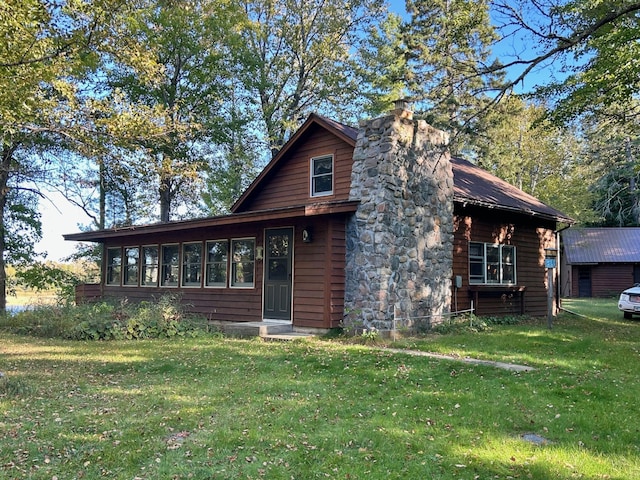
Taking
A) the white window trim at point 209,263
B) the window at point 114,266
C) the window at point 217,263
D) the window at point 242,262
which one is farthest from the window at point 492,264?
the window at point 114,266

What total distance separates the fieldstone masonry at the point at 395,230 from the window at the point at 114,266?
10091mm

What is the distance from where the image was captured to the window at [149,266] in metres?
16.1

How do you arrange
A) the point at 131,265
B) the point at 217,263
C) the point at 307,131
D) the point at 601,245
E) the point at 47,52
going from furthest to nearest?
the point at 601,245 < the point at 131,265 < the point at 217,263 < the point at 307,131 < the point at 47,52

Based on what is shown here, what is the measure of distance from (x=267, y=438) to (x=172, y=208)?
22.6 metres

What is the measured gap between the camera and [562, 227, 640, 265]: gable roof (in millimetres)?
30141

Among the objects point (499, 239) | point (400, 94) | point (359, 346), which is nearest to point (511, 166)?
point (400, 94)

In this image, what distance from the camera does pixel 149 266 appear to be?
1636 cm

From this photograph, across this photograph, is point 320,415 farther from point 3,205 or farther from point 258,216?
point 3,205

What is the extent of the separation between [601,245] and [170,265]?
27640mm

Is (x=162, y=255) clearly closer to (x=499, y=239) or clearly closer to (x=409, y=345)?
(x=409, y=345)

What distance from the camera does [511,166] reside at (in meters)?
32.3

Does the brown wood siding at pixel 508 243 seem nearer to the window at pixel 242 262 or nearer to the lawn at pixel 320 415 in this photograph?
the lawn at pixel 320 415

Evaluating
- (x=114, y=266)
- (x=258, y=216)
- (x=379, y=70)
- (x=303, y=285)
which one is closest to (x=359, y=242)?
(x=303, y=285)

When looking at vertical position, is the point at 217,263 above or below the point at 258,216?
below
